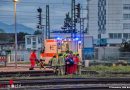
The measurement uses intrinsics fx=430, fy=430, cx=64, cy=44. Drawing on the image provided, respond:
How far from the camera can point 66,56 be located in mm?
30562

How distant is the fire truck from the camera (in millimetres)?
40531

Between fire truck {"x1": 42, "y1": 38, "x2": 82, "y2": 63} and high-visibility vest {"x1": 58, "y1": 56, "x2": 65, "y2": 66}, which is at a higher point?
fire truck {"x1": 42, "y1": 38, "x2": 82, "y2": 63}

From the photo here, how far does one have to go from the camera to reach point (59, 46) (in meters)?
41.0

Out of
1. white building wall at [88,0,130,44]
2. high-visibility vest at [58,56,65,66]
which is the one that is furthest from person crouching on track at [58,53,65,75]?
white building wall at [88,0,130,44]

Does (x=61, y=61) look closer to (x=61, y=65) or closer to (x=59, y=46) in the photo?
(x=61, y=65)

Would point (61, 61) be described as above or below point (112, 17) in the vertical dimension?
below

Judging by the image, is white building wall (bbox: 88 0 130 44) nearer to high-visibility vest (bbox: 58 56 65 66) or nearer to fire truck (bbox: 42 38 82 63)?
fire truck (bbox: 42 38 82 63)

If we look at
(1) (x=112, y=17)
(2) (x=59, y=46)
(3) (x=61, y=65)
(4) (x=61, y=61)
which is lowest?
(3) (x=61, y=65)

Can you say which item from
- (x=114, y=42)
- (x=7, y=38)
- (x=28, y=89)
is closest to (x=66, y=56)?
(x=28, y=89)

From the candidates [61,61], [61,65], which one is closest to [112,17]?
[61,61]

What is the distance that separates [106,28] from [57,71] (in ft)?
274

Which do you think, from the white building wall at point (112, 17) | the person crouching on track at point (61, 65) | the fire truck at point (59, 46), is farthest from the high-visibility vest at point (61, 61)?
the white building wall at point (112, 17)

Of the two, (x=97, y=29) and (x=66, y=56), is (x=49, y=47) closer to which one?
(x=66, y=56)

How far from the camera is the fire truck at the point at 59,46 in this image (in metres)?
40.5
